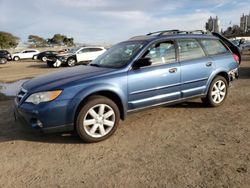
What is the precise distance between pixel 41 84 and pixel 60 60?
17190 millimetres

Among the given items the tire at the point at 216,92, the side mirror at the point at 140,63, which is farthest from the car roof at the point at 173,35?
the tire at the point at 216,92

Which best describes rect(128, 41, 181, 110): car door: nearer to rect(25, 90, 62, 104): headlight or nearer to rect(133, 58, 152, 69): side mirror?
rect(133, 58, 152, 69): side mirror

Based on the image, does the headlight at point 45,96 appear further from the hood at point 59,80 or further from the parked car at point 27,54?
the parked car at point 27,54

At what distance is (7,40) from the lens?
73.3 meters

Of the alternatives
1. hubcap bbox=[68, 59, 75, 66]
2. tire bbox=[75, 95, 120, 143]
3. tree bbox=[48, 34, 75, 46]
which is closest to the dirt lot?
tire bbox=[75, 95, 120, 143]

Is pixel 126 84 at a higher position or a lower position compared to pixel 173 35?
lower

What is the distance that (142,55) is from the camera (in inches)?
187

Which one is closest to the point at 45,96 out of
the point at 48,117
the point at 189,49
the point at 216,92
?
the point at 48,117

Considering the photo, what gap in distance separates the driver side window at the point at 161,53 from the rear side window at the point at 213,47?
37.8 inches

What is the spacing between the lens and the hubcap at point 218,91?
5819 millimetres

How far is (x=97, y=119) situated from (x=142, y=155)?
0.96 metres

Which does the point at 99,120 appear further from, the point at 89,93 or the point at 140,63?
the point at 140,63

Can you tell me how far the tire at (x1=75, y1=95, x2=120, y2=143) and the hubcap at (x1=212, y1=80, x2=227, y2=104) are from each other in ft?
8.26

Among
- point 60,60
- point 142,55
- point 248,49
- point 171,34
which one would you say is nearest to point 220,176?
point 142,55
